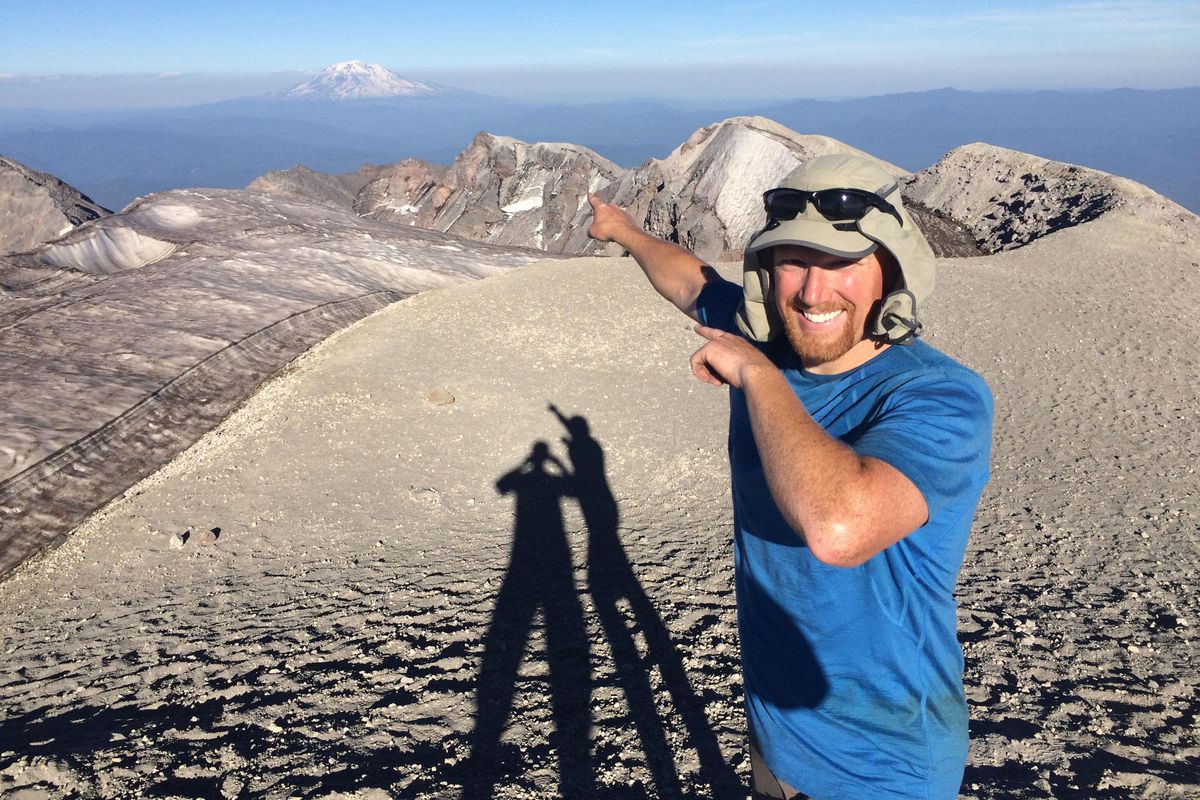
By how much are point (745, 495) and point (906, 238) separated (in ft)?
2.56

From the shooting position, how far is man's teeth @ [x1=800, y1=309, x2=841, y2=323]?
6.16 ft

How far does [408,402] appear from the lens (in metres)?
10.8

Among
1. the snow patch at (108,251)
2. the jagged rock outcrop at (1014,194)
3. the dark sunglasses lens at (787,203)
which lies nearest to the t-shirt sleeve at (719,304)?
the dark sunglasses lens at (787,203)

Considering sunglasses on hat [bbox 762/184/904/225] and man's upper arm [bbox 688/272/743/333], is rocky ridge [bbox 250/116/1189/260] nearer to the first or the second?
man's upper arm [bbox 688/272/743/333]

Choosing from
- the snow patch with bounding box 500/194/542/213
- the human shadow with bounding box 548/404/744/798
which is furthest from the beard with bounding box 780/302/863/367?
the snow patch with bounding box 500/194/542/213

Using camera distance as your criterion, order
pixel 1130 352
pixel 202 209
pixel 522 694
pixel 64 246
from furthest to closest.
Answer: pixel 202 209
pixel 64 246
pixel 1130 352
pixel 522 694

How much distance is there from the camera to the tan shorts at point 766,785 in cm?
210

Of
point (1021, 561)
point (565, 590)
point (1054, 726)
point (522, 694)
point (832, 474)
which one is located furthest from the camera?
point (1021, 561)

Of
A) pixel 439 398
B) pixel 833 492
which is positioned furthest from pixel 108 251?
pixel 833 492

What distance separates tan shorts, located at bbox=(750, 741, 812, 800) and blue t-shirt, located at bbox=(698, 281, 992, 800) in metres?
0.06

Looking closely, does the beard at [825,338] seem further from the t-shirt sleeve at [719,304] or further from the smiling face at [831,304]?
the t-shirt sleeve at [719,304]

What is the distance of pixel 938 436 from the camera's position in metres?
1.56

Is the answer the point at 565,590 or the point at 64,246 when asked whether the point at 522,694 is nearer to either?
the point at 565,590

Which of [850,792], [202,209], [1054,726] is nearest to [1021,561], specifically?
[1054,726]
